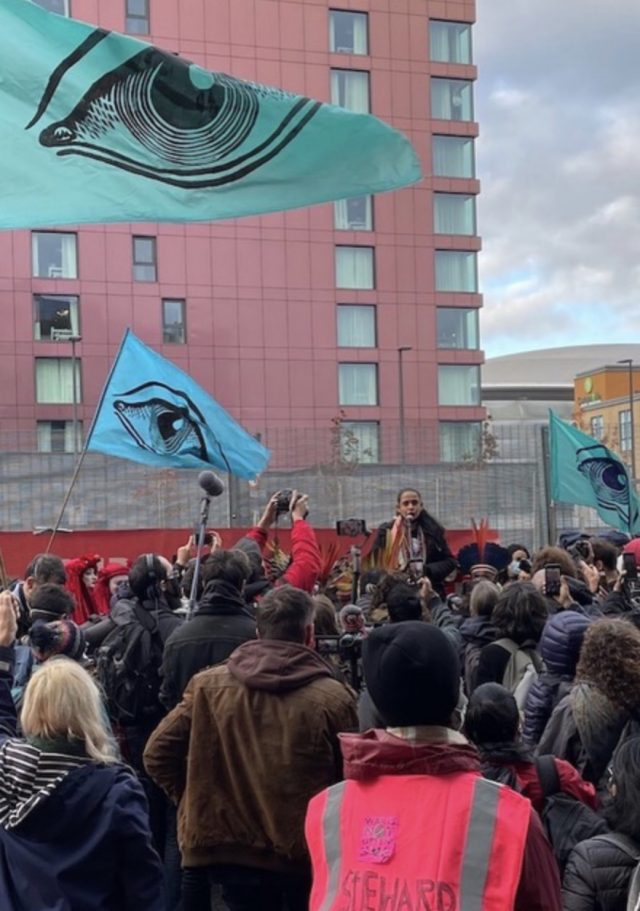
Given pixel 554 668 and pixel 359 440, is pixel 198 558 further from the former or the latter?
pixel 359 440

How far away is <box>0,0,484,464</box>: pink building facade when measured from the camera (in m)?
43.3

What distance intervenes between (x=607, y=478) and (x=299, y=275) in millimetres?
31333

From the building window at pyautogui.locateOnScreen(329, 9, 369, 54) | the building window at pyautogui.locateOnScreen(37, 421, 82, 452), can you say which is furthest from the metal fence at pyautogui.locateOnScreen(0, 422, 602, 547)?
the building window at pyautogui.locateOnScreen(329, 9, 369, 54)

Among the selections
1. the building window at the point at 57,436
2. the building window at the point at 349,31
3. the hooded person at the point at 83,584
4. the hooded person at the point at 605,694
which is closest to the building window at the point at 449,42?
the building window at the point at 349,31

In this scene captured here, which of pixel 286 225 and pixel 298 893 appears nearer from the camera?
pixel 298 893

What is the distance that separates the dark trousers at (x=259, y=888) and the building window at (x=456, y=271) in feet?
142

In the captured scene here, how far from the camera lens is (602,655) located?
4.60 metres

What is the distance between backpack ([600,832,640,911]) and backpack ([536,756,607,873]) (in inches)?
15.2

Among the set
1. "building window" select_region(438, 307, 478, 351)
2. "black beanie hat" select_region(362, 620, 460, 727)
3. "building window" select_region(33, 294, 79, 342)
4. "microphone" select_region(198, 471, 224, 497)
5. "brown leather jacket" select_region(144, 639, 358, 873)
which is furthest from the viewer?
"building window" select_region(438, 307, 478, 351)

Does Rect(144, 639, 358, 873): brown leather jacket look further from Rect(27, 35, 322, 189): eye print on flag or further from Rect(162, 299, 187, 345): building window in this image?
Rect(162, 299, 187, 345): building window

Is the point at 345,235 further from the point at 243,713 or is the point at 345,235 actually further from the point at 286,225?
the point at 243,713

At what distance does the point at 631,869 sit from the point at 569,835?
21.5 inches

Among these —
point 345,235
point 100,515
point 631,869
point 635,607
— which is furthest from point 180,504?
point 345,235

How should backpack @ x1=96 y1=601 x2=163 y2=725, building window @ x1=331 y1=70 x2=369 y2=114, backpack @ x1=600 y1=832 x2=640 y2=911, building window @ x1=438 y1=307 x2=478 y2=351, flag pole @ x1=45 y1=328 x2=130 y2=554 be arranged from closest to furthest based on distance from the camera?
backpack @ x1=600 y1=832 x2=640 y2=911 → backpack @ x1=96 y1=601 x2=163 y2=725 → flag pole @ x1=45 y1=328 x2=130 y2=554 → building window @ x1=331 y1=70 x2=369 y2=114 → building window @ x1=438 y1=307 x2=478 y2=351
